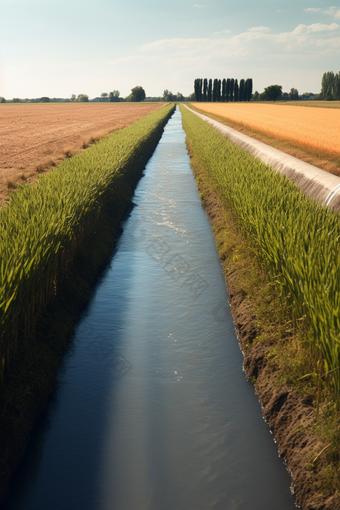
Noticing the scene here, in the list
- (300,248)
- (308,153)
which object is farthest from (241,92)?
(300,248)

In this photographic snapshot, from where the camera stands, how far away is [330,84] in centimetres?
10625

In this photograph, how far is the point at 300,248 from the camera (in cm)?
480

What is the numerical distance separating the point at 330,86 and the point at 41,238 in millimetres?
116970

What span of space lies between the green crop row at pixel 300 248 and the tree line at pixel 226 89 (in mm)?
106993

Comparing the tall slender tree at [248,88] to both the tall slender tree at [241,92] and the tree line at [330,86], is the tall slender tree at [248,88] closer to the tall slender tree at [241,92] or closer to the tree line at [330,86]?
the tall slender tree at [241,92]

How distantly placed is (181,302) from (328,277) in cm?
344

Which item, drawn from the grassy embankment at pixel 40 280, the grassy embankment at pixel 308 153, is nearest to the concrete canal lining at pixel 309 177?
the grassy embankment at pixel 308 153

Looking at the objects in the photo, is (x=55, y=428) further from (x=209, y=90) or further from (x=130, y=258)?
(x=209, y=90)

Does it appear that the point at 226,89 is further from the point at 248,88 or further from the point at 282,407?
the point at 282,407

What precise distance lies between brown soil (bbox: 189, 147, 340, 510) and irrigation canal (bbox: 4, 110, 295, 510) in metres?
0.14

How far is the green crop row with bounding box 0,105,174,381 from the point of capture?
412 centimetres

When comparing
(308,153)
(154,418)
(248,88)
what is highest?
(248,88)

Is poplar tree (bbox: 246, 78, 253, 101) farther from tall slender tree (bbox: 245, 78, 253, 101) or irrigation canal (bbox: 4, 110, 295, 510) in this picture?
irrigation canal (bbox: 4, 110, 295, 510)

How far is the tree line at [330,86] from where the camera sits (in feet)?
338
